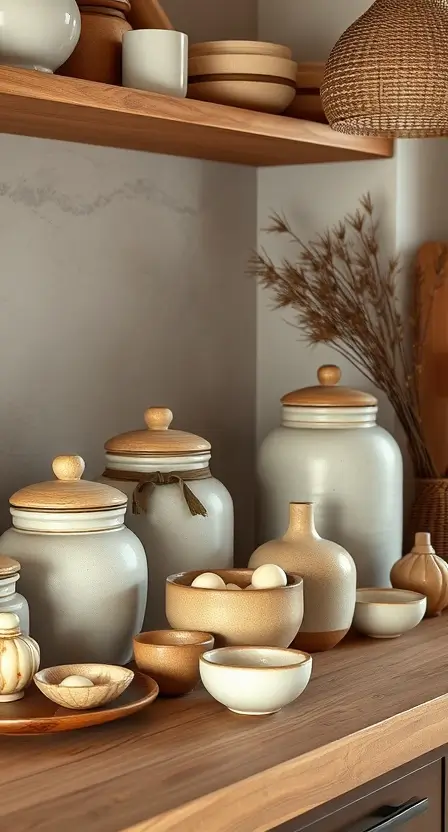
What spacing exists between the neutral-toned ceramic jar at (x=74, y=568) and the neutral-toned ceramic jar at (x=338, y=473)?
43 centimetres

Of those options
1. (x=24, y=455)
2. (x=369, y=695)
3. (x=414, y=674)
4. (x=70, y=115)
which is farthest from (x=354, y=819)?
(x=70, y=115)

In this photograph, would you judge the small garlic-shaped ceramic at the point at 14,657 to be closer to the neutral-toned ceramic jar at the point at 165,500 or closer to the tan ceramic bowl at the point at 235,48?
the neutral-toned ceramic jar at the point at 165,500

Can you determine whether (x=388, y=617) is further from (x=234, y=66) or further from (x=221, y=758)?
(x=234, y=66)

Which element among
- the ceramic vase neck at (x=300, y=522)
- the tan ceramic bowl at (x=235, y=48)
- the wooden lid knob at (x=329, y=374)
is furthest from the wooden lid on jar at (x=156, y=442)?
the tan ceramic bowl at (x=235, y=48)

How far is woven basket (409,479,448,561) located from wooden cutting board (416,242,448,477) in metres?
0.10

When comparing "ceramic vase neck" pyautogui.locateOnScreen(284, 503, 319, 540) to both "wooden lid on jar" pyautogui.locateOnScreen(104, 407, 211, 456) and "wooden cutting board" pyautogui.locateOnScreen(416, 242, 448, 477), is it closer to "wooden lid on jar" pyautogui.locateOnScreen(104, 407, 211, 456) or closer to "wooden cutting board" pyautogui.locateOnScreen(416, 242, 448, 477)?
"wooden lid on jar" pyautogui.locateOnScreen(104, 407, 211, 456)

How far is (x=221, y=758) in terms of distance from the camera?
123 centimetres

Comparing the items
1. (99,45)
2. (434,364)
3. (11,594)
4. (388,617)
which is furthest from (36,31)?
(434,364)

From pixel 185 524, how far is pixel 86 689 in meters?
0.42

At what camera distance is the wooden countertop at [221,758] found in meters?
1.10

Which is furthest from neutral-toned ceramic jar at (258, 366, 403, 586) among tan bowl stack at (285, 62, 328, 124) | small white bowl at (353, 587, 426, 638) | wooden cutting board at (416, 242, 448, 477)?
tan bowl stack at (285, 62, 328, 124)

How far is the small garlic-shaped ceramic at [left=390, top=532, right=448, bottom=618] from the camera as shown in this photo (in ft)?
6.06

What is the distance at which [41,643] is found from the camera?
1474 millimetres

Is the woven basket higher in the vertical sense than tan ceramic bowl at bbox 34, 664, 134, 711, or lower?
higher
